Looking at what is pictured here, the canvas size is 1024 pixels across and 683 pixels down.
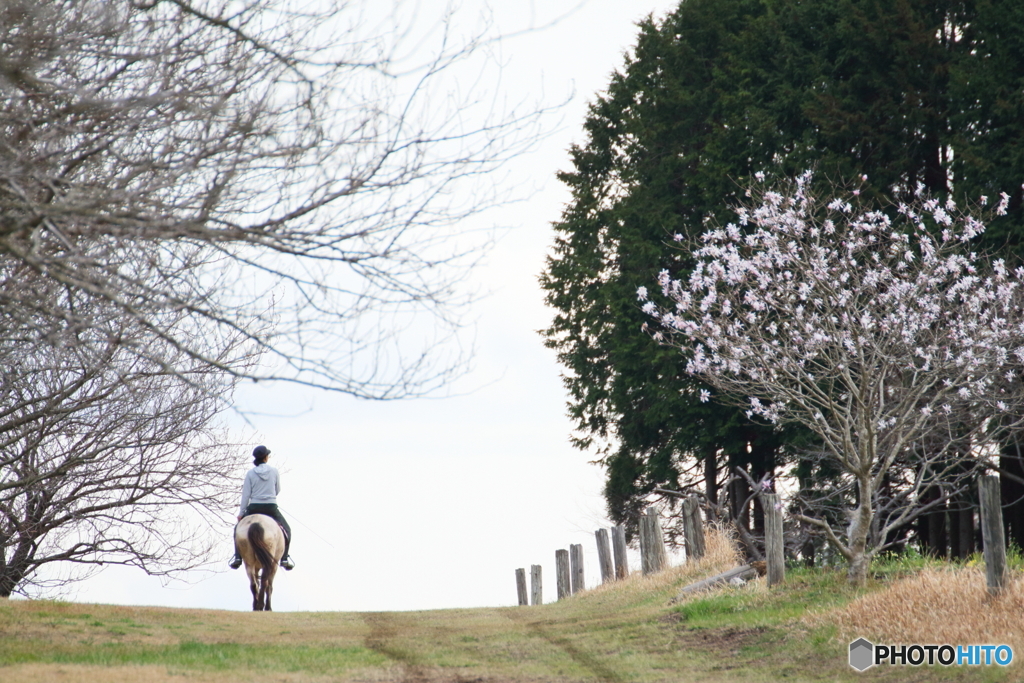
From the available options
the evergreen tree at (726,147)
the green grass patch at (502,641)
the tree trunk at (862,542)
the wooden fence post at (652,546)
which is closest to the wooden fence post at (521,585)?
the evergreen tree at (726,147)

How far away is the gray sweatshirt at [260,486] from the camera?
16938 millimetres

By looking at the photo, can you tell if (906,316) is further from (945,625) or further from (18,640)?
(18,640)

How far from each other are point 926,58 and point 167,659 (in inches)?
813

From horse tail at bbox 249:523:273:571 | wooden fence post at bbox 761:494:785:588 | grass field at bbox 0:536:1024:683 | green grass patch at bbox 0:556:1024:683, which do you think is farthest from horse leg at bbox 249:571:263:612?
wooden fence post at bbox 761:494:785:588

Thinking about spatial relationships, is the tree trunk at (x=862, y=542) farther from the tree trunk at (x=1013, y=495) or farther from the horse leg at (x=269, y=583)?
the horse leg at (x=269, y=583)

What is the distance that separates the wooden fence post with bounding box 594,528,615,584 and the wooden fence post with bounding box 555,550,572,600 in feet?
10.6

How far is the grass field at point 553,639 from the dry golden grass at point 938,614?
20mm

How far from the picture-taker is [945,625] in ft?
36.0

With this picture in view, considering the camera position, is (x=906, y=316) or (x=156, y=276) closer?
(x=156, y=276)

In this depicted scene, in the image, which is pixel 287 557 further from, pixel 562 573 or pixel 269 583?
pixel 562 573

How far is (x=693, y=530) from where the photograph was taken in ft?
65.0

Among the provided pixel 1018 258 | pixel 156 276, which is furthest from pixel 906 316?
pixel 156 276

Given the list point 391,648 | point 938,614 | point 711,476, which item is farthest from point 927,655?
point 711,476

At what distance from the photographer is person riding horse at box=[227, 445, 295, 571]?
16938mm
